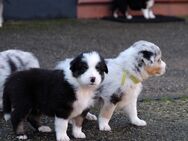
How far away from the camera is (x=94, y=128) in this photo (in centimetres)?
649

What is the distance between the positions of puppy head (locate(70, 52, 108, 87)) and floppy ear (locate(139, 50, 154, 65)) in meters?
0.74

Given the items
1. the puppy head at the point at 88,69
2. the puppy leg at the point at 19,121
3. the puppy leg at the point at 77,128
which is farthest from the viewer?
the puppy leg at the point at 77,128

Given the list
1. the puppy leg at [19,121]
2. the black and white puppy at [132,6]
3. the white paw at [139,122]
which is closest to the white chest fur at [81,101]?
the puppy leg at [19,121]

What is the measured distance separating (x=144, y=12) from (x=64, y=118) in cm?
1072

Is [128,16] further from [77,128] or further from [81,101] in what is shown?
[81,101]

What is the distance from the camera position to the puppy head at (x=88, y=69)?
18.1ft

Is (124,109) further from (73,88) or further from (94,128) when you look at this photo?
(73,88)

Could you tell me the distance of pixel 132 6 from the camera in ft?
52.5

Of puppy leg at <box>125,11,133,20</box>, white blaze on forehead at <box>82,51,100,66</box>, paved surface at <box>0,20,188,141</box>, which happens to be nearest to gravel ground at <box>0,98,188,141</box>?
paved surface at <box>0,20,188,141</box>

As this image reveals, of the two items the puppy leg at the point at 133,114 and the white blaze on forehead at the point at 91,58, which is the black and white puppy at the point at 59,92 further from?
the puppy leg at the point at 133,114

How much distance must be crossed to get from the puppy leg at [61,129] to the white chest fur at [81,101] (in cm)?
11

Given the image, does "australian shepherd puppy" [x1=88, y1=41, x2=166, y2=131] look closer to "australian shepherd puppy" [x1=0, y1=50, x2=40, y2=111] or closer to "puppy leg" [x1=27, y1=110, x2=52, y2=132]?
"puppy leg" [x1=27, y1=110, x2=52, y2=132]

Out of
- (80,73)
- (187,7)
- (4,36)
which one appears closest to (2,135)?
(80,73)

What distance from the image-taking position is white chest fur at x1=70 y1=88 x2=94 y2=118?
18.8 ft
